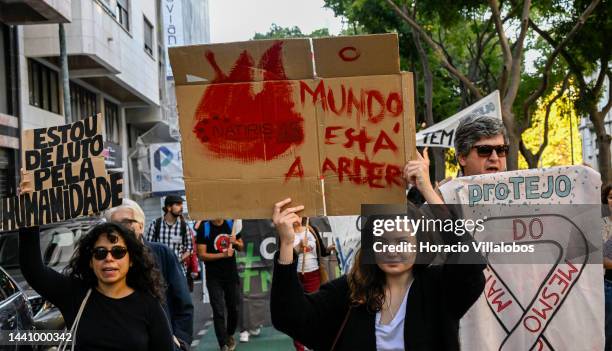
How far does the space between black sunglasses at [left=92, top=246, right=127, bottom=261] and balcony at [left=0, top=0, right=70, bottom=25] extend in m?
14.6

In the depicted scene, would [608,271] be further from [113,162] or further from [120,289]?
[113,162]

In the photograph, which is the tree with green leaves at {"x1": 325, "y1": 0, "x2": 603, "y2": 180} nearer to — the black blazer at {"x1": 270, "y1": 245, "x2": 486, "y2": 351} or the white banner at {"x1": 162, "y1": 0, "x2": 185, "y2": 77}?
the white banner at {"x1": 162, "y1": 0, "x2": 185, "y2": 77}

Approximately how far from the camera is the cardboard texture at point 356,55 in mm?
3186

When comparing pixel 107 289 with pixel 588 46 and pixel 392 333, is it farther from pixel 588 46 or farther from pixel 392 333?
pixel 588 46

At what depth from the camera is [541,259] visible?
4219 mm

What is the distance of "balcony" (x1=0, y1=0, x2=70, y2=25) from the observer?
17859mm

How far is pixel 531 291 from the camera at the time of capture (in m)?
4.21

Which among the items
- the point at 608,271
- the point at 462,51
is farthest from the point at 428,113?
the point at 608,271

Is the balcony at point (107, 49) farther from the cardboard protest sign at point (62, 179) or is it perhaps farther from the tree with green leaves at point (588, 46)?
the cardboard protest sign at point (62, 179)

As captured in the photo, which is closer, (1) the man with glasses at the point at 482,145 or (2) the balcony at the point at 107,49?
(1) the man with glasses at the point at 482,145

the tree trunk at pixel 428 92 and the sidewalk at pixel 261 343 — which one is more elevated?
the tree trunk at pixel 428 92

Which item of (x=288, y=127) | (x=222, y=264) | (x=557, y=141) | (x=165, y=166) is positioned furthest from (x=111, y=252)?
(x=557, y=141)

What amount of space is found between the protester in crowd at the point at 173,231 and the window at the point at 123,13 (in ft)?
53.9

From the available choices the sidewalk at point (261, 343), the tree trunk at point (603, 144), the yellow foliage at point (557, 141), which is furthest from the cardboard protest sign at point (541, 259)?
the yellow foliage at point (557, 141)
